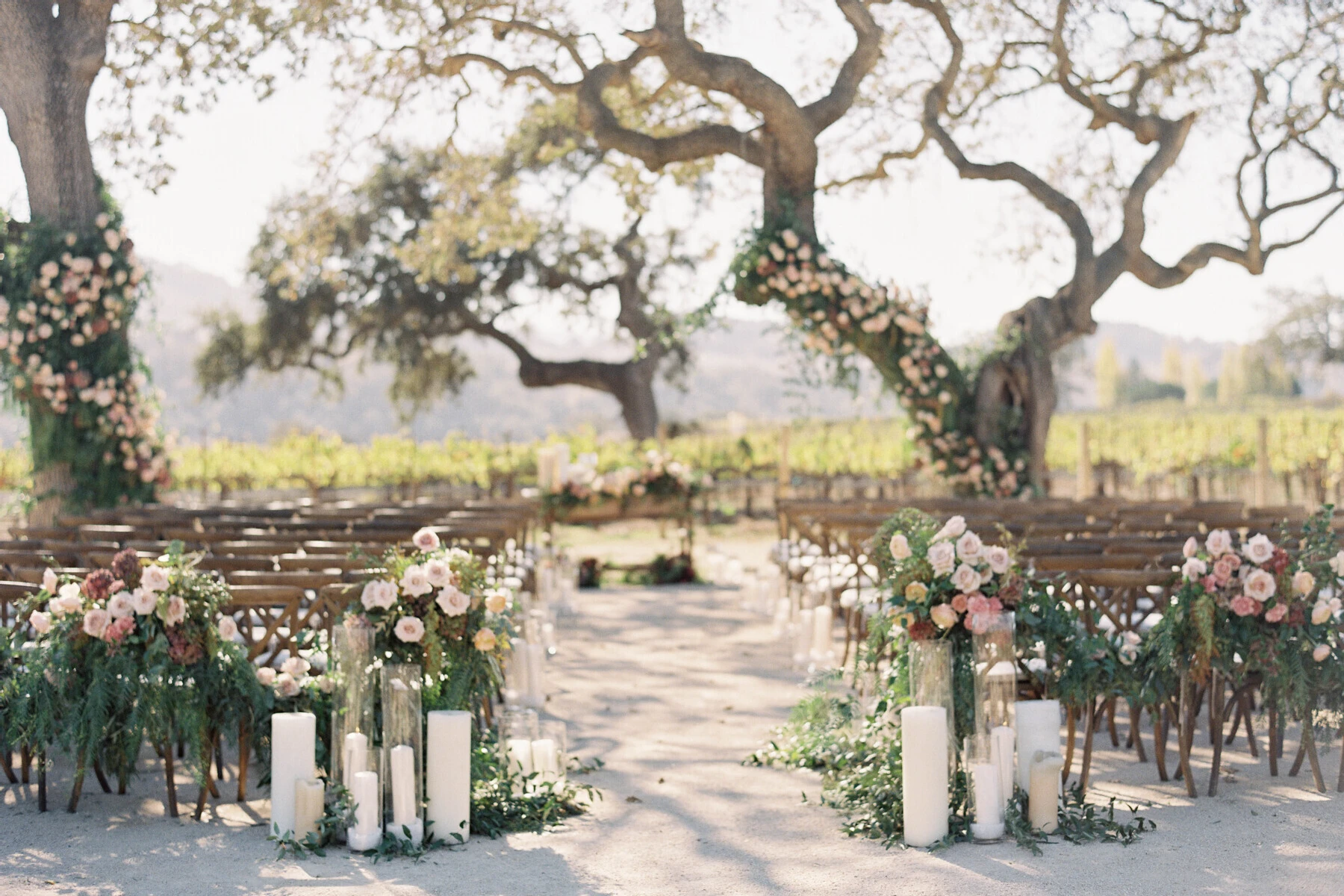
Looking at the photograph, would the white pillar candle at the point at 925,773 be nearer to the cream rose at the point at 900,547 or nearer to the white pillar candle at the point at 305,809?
the cream rose at the point at 900,547

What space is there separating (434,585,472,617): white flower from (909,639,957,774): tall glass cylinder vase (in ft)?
5.56

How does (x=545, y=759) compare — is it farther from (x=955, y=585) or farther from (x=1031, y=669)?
(x=1031, y=669)

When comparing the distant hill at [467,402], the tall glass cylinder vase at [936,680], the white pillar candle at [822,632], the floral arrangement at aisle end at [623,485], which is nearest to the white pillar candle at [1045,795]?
the tall glass cylinder vase at [936,680]

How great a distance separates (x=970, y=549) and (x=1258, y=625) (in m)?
1.34

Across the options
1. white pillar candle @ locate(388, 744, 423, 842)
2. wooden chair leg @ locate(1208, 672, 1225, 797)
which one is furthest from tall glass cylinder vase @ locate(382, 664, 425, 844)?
wooden chair leg @ locate(1208, 672, 1225, 797)

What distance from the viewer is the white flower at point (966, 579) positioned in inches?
199

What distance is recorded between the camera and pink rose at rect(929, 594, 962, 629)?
5.05m

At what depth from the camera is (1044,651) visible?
5.47m

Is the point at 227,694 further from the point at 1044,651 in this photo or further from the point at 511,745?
the point at 1044,651

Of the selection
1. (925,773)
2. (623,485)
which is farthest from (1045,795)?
(623,485)

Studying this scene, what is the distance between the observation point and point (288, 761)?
485cm

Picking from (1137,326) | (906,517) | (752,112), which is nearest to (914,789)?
(906,517)

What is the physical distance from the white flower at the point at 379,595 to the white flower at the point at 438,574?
13 centimetres

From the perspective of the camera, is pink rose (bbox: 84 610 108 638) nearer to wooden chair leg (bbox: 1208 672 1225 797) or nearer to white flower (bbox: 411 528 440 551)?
white flower (bbox: 411 528 440 551)
